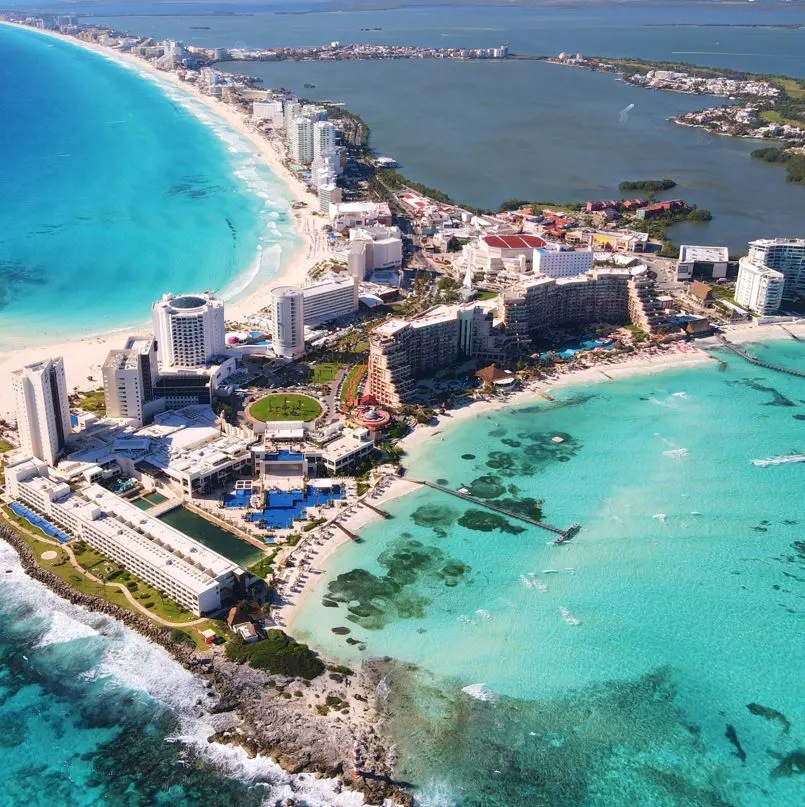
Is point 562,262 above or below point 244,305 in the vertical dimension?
above

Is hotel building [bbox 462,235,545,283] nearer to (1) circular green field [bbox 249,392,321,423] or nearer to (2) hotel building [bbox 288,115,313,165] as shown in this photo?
(1) circular green field [bbox 249,392,321,423]

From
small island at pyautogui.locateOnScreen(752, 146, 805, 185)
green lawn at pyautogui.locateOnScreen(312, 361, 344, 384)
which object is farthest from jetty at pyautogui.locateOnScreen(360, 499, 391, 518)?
small island at pyautogui.locateOnScreen(752, 146, 805, 185)

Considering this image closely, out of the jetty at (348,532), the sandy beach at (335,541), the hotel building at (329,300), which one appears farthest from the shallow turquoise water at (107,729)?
the hotel building at (329,300)

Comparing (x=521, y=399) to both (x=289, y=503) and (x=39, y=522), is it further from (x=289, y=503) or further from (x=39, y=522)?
(x=39, y=522)

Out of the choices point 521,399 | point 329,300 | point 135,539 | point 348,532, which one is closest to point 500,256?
point 329,300

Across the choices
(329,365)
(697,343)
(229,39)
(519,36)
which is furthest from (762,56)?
(329,365)

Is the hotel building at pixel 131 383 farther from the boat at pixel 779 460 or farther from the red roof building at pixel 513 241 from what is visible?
the red roof building at pixel 513 241

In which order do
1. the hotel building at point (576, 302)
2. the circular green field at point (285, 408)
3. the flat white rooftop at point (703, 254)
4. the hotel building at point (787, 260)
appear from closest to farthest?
the circular green field at point (285, 408)
the hotel building at point (576, 302)
the hotel building at point (787, 260)
the flat white rooftop at point (703, 254)
